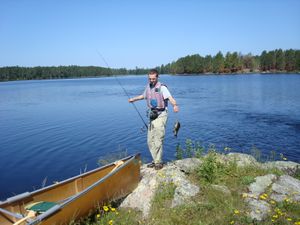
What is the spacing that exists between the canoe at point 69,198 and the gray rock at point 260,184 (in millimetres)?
2485

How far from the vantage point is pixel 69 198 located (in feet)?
15.7

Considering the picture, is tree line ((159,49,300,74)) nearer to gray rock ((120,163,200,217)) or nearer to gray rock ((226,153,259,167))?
gray rock ((226,153,259,167))

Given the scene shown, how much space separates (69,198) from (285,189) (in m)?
4.05

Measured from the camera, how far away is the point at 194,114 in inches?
841

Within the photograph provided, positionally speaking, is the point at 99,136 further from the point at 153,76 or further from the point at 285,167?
the point at 285,167

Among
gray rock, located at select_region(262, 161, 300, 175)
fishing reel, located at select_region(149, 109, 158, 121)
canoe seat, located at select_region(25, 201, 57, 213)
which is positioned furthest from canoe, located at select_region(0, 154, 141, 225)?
gray rock, located at select_region(262, 161, 300, 175)

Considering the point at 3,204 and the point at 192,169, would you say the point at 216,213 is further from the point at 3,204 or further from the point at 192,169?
the point at 3,204

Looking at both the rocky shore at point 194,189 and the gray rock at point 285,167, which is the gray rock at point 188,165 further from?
the gray rock at point 285,167

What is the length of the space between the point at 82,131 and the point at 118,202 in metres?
11.2

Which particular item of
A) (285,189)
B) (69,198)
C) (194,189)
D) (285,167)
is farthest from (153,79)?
(285,167)

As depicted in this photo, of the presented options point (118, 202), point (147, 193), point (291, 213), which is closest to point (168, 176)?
point (147, 193)

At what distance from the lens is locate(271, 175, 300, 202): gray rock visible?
5.20m

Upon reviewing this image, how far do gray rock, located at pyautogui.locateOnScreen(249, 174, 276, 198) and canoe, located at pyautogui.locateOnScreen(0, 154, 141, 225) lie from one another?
2.49 metres

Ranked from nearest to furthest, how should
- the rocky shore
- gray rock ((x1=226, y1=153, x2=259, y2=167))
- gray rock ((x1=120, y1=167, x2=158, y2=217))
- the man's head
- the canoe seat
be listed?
the canoe seat → the rocky shore → gray rock ((x1=120, y1=167, x2=158, y2=217)) → the man's head → gray rock ((x1=226, y1=153, x2=259, y2=167))
